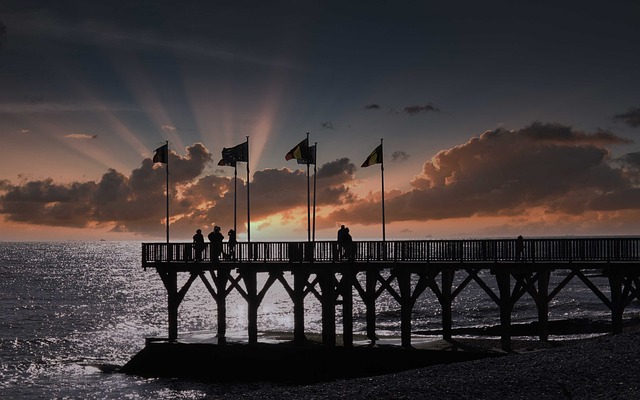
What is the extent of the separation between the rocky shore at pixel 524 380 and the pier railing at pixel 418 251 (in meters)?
7.68

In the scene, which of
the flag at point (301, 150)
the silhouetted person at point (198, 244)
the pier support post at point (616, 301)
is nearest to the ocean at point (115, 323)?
the silhouetted person at point (198, 244)

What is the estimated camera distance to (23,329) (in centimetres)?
7700

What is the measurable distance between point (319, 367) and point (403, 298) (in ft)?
17.2

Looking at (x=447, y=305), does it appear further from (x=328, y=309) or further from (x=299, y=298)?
(x=299, y=298)

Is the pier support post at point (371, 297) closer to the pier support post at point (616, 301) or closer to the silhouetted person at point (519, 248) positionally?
the silhouetted person at point (519, 248)

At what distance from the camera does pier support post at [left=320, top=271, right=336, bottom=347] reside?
39.6 metres

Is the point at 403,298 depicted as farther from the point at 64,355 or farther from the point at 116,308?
the point at 116,308

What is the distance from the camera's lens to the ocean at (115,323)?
41.4 meters

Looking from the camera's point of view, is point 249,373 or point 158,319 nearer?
point 249,373

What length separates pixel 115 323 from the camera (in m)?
84.9

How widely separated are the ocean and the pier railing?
5147 mm

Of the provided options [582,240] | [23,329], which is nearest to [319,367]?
[582,240]

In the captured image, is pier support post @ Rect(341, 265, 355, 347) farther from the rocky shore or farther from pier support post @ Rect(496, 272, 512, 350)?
the rocky shore

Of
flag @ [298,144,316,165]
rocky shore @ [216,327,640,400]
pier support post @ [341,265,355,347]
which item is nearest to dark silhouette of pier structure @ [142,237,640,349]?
pier support post @ [341,265,355,347]
